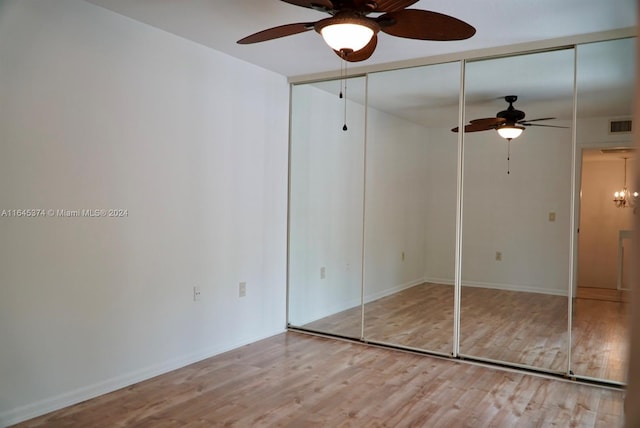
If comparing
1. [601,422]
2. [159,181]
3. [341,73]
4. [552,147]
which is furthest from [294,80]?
[601,422]

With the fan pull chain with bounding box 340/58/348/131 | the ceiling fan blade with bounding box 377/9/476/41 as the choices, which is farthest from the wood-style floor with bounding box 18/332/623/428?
the fan pull chain with bounding box 340/58/348/131

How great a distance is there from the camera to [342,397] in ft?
10.4

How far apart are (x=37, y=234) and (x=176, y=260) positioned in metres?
1.03

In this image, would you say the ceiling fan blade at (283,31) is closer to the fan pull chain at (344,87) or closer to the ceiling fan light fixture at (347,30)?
the ceiling fan light fixture at (347,30)

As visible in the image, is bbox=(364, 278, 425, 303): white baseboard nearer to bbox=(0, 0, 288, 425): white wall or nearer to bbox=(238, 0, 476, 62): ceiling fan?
bbox=(0, 0, 288, 425): white wall

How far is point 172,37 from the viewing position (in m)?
3.54

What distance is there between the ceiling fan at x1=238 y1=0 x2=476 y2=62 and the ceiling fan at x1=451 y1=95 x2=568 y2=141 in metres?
1.65

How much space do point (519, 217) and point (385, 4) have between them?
2.40m

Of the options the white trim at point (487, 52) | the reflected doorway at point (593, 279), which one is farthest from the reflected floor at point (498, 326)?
the white trim at point (487, 52)

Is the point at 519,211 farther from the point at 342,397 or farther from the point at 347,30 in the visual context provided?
the point at 347,30

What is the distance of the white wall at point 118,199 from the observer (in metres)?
2.70

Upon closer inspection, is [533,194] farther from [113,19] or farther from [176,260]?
[113,19]

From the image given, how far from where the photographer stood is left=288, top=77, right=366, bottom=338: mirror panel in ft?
15.5

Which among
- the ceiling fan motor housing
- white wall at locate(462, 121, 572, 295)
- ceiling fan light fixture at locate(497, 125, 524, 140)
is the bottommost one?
white wall at locate(462, 121, 572, 295)
